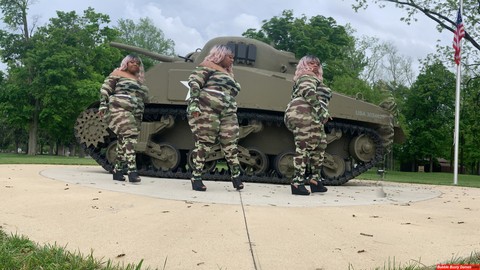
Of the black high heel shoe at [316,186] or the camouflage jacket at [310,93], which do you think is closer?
the camouflage jacket at [310,93]

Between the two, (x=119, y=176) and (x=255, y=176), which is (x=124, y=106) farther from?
(x=255, y=176)

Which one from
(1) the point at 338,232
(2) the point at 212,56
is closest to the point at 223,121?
(2) the point at 212,56

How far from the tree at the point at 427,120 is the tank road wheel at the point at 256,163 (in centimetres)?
3109

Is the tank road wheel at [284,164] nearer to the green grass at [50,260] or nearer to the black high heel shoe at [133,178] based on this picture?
the black high heel shoe at [133,178]

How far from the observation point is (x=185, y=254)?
3287mm

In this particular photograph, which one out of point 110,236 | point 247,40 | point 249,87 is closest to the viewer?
point 110,236

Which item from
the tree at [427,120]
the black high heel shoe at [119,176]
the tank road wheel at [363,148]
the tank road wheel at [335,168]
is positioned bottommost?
the black high heel shoe at [119,176]

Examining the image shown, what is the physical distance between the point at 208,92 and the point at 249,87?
268 centimetres

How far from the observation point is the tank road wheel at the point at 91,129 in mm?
10320

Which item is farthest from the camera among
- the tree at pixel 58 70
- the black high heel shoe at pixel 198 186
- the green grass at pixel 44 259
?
the tree at pixel 58 70

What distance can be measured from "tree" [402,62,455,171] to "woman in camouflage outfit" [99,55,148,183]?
33.8m

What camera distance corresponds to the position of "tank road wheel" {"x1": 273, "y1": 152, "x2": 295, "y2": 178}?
990cm

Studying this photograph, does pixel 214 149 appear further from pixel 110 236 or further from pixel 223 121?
pixel 110 236

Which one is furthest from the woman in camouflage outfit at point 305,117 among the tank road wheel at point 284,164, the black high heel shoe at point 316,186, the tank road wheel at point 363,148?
the tank road wheel at point 363,148
